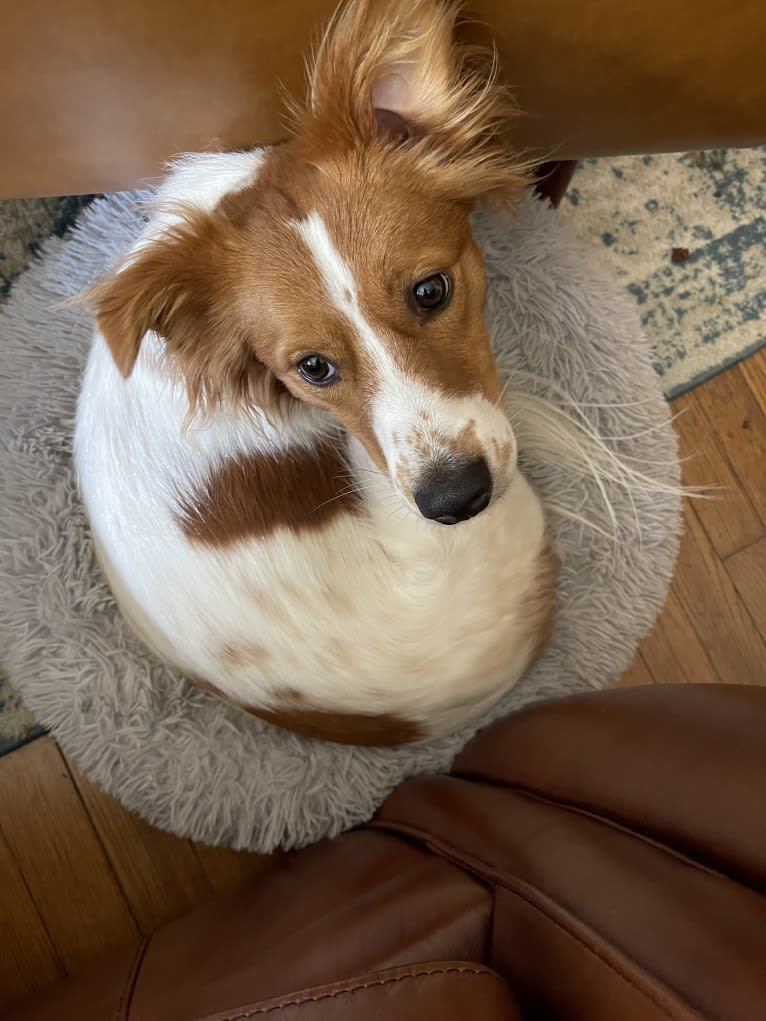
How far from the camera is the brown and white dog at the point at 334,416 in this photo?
52.1 inches

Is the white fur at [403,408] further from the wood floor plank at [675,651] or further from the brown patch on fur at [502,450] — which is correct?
the wood floor plank at [675,651]

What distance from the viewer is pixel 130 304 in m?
1.31

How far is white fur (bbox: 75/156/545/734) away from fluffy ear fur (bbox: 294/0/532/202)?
233mm

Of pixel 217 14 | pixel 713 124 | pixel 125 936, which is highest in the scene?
pixel 217 14

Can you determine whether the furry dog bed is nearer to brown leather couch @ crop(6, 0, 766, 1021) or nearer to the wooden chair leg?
the wooden chair leg

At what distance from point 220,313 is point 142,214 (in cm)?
76

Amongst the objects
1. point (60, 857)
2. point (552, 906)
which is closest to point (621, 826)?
point (552, 906)

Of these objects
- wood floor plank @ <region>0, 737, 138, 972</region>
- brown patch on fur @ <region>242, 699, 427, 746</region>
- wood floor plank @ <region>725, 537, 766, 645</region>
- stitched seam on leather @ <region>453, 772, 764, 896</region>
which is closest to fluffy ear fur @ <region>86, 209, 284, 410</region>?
brown patch on fur @ <region>242, 699, 427, 746</region>

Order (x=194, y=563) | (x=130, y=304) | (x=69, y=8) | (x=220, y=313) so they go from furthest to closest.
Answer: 1. (x=194, y=563)
2. (x=220, y=313)
3. (x=130, y=304)
4. (x=69, y=8)

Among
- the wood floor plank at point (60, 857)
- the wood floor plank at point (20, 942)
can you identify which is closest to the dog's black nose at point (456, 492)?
the wood floor plank at point (60, 857)

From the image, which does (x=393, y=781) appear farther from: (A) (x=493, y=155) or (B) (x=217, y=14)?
(B) (x=217, y=14)

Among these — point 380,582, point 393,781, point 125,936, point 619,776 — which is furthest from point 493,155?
point 125,936

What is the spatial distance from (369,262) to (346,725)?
94cm

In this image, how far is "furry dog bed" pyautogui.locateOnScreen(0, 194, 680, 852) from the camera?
2.01 metres
